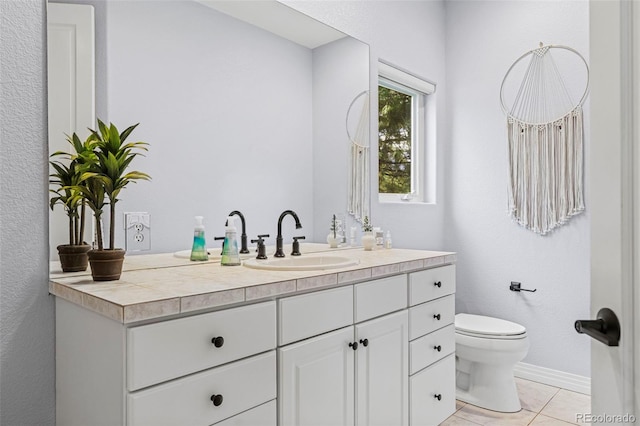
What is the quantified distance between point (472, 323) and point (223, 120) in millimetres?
1915

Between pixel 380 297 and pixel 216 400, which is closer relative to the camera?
pixel 216 400

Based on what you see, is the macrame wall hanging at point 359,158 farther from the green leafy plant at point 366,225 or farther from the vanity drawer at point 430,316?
the vanity drawer at point 430,316

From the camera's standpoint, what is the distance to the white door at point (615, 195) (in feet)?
2.36

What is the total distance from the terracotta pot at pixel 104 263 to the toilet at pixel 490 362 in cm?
191

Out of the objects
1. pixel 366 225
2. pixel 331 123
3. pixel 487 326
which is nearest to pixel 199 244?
pixel 331 123

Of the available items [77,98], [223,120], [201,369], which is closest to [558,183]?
[223,120]

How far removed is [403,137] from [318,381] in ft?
6.31

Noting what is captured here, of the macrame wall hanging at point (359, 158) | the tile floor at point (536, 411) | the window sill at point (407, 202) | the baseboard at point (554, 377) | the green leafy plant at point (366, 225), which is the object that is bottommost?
the tile floor at point (536, 411)

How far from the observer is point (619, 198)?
747 millimetres

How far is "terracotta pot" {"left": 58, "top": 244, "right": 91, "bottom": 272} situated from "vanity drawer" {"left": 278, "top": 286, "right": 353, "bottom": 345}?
65 cm

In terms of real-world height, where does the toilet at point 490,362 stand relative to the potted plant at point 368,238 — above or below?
below

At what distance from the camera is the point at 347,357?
1.57m

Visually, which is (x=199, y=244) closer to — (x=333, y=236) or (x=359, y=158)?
(x=333, y=236)

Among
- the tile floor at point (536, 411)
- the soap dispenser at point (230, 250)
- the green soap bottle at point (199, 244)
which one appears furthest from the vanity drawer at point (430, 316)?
the green soap bottle at point (199, 244)
